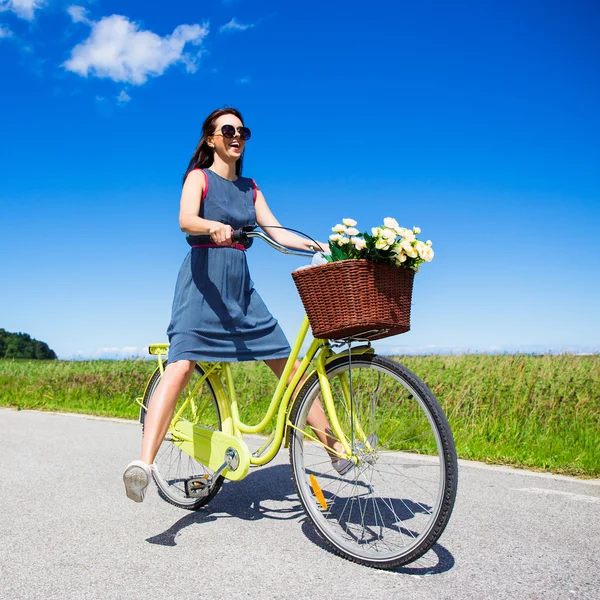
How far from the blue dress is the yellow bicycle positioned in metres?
0.26

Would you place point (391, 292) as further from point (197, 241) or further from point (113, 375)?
point (113, 375)

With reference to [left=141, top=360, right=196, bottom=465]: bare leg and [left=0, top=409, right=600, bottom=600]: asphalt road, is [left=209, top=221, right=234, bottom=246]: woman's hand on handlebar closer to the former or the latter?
[left=141, top=360, right=196, bottom=465]: bare leg

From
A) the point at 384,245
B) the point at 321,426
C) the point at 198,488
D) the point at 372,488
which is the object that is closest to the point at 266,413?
the point at 321,426

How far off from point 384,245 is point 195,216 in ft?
3.78

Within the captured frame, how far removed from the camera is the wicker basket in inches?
111

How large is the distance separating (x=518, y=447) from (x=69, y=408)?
6712mm

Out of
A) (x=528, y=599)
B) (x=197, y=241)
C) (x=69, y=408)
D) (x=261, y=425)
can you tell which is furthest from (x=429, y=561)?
(x=69, y=408)

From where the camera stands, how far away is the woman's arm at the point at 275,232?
3832 mm

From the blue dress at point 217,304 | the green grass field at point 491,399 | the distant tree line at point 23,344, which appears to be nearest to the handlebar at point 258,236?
the blue dress at point 217,304

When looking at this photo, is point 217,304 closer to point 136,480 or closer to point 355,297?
point 136,480

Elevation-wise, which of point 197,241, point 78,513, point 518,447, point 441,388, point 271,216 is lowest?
point 78,513

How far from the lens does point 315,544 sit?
131 inches

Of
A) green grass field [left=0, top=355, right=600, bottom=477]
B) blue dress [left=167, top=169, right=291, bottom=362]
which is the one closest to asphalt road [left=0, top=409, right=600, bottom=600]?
green grass field [left=0, top=355, right=600, bottom=477]

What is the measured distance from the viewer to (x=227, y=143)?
152 inches
